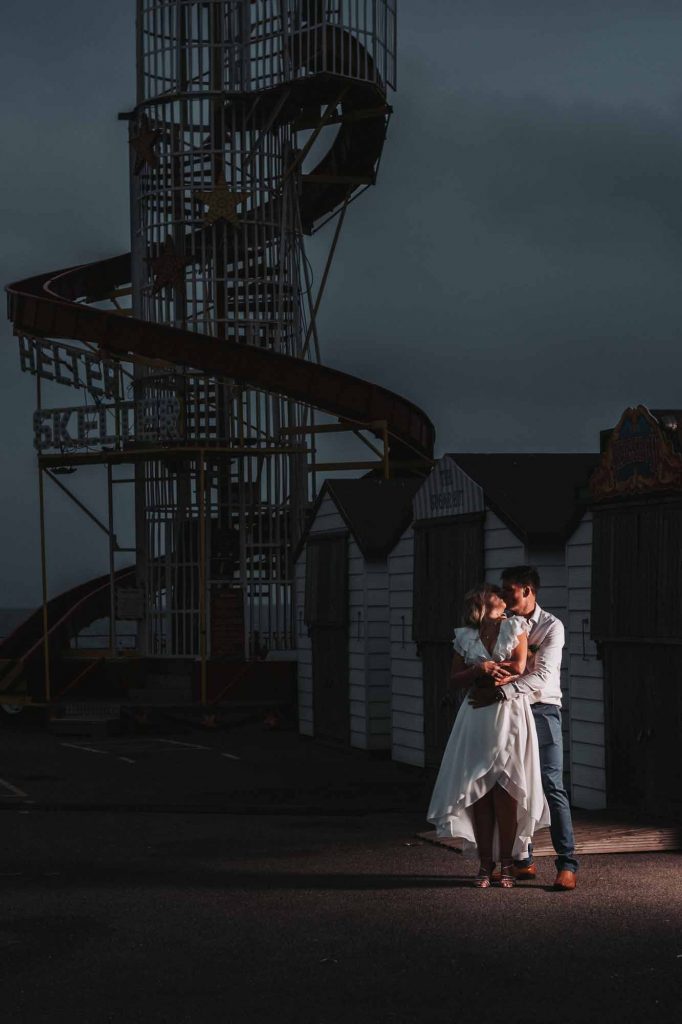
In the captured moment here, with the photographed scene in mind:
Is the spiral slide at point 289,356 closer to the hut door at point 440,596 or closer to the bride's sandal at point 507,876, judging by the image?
the hut door at point 440,596

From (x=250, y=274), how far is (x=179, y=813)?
63.8 feet

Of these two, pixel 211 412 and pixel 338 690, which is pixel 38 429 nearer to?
pixel 211 412

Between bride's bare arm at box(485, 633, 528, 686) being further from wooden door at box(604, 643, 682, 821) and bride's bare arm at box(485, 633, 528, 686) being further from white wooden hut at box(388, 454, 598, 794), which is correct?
white wooden hut at box(388, 454, 598, 794)

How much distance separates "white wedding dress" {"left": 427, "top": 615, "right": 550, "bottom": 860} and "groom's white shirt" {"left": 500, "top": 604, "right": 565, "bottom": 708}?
86 millimetres

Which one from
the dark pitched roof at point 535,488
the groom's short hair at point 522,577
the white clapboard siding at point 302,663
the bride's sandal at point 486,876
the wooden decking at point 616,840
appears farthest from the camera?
the white clapboard siding at point 302,663

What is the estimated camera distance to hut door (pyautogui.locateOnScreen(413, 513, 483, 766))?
19234mm

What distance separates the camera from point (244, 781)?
19375 mm

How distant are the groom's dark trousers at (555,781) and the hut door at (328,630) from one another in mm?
13245

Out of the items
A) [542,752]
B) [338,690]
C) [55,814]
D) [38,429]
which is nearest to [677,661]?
[542,752]

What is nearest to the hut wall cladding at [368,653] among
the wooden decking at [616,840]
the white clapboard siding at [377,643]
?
the white clapboard siding at [377,643]

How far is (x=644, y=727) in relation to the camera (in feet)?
48.6

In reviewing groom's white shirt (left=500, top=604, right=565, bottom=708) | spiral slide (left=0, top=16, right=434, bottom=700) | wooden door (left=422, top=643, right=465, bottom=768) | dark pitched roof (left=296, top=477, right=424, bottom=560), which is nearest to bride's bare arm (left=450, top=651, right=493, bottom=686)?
groom's white shirt (left=500, top=604, right=565, bottom=708)

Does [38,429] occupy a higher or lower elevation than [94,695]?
higher

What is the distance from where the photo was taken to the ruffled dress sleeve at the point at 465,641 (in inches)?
431
